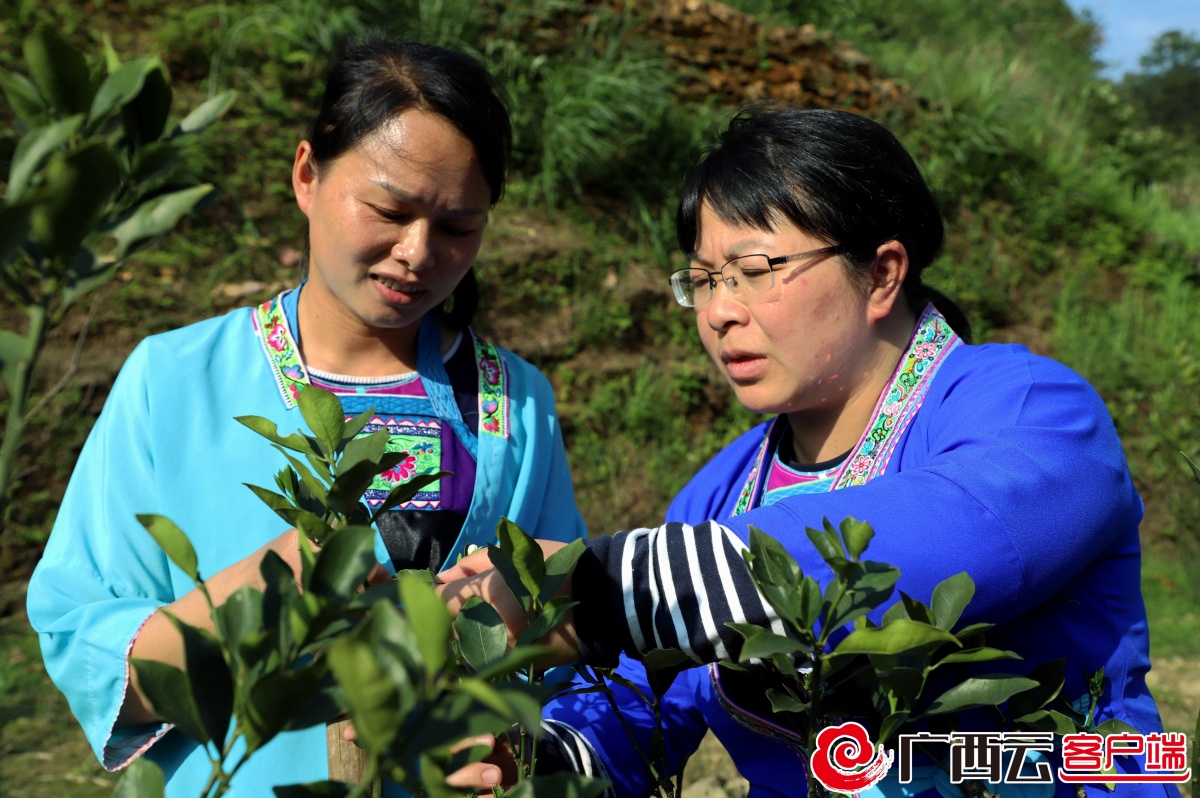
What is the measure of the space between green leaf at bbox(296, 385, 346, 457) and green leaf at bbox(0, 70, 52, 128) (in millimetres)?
298

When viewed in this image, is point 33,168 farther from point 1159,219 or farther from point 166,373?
point 1159,219

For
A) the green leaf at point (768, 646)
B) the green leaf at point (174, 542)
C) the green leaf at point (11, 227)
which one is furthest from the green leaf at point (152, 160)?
the green leaf at point (768, 646)

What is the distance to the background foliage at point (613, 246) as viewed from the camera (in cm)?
470

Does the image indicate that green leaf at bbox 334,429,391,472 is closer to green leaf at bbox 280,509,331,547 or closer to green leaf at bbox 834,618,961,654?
green leaf at bbox 280,509,331,547

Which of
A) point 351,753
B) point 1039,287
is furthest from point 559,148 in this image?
point 351,753

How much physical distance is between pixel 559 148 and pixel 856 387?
4.38m

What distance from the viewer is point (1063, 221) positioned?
6828 millimetres

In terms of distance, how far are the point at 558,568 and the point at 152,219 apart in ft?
1.49

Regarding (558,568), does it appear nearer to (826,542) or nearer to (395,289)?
(826,542)

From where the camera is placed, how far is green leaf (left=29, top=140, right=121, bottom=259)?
1.92ft

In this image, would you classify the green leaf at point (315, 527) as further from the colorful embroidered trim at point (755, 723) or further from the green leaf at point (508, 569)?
the colorful embroidered trim at point (755, 723)

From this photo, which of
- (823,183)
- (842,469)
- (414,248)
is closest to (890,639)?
(842,469)

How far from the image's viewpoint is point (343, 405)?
72.6 inches

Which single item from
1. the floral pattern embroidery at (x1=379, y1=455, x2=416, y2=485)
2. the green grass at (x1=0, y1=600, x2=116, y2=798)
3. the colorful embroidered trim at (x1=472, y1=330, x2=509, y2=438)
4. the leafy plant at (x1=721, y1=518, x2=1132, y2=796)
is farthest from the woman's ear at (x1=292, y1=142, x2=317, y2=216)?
the green grass at (x1=0, y1=600, x2=116, y2=798)
